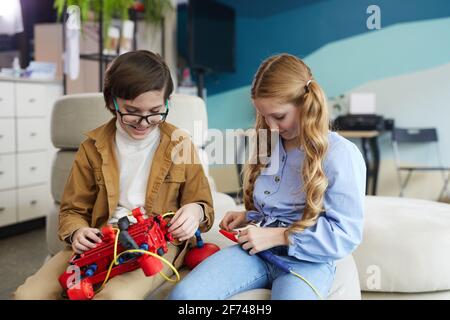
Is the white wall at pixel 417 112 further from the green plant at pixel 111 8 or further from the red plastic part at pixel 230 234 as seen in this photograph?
the red plastic part at pixel 230 234

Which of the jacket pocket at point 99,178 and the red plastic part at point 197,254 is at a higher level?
the jacket pocket at point 99,178

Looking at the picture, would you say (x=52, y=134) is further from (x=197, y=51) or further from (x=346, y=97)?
(x=346, y=97)

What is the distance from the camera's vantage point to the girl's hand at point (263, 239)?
993 mm

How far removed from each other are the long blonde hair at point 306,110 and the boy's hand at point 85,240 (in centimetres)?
42

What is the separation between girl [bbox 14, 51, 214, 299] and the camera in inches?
43.4

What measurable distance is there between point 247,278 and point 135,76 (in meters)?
0.52

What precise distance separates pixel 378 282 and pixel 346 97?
303cm

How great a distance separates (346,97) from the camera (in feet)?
13.6

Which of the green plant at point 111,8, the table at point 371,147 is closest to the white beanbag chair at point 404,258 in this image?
the green plant at point 111,8

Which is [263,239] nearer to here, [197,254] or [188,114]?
[197,254]

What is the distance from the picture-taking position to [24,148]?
2.90 metres

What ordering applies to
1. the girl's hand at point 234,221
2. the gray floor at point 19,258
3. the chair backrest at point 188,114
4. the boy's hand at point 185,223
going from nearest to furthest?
the boy's hand at point 185,223, the girl's hand at point 234,221, the chair backrest at point 188,114, the gray floor at point 19,258

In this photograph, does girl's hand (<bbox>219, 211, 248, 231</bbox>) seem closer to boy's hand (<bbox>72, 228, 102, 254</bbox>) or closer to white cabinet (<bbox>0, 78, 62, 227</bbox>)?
boy's hand (<bbox>72, 228, 102, 254</bbox>)

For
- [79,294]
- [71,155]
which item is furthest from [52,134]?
[79,294]
